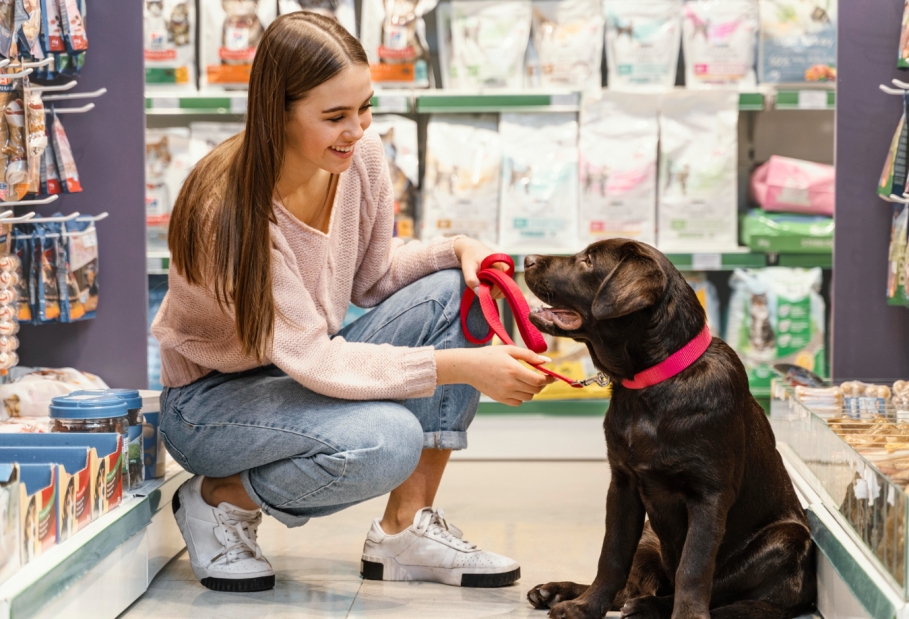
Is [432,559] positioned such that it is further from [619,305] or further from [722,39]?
[722,39]

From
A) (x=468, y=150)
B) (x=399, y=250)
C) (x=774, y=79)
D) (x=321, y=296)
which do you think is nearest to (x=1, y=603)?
(x=321, y=296)

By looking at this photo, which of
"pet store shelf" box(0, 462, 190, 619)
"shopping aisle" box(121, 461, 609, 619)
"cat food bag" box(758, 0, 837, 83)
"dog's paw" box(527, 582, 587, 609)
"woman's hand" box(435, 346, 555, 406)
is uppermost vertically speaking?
"cat food bag" box(758, 0, 837, 83)

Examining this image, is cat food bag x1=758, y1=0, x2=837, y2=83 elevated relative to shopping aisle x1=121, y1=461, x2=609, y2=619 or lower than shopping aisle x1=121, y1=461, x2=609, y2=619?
elevated

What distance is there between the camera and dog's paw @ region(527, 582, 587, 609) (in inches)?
71.7

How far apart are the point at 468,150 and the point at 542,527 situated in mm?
1460

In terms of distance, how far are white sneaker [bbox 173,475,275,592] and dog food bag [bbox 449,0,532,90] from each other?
6.35 feet

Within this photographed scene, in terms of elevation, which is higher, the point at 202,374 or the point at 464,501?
the point at 202,374

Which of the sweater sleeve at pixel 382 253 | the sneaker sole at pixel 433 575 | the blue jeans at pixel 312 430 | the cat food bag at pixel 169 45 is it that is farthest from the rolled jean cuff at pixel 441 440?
the cat food bag at pixel 169 45

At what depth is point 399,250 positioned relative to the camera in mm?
2207

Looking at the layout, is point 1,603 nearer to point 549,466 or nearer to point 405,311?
point 405,311

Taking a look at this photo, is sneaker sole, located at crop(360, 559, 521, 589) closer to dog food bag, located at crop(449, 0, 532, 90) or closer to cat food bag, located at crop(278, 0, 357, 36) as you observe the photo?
dog food bag, located at crop(449, 0, 532, 90)

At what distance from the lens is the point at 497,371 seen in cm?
170

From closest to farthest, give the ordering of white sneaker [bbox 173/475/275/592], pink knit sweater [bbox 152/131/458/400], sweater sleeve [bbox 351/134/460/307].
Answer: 1. pink knit sweater [bbox 152/131/458/400]
2. white sneaker [bbox 173/475/275/592]
3. sweater sleeve [bbox 351/134/460/307]

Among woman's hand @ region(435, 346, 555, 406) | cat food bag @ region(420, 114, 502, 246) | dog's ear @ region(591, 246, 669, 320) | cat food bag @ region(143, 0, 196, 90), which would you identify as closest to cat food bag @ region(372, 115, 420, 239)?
cat food bag @ region(420, 114, 502, 246)
